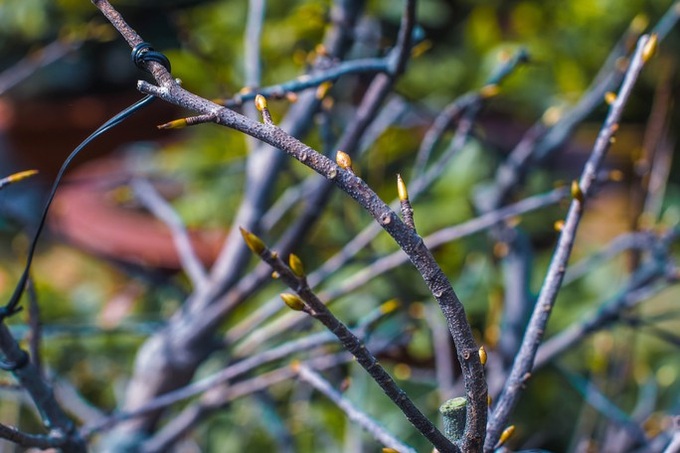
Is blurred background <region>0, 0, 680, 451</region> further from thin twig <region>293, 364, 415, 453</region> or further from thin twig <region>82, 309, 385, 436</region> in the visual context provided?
thin twig <region>293, 364, 415, 453</region>

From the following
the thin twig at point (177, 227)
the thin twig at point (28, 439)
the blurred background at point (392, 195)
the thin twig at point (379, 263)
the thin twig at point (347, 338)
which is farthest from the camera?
the blurred background at point (392, 195)

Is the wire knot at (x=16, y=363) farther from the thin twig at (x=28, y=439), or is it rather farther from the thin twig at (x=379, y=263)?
the thin twig at (x=379, y=263)

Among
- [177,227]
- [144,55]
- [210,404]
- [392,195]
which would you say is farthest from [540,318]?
[392,195]

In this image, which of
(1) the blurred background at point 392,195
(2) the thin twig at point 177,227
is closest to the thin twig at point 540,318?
(1) the blurred background at point 392,195

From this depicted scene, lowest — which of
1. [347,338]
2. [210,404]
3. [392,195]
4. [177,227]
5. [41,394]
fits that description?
[347,338]

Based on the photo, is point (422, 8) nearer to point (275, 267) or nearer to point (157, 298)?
point (157, 298)

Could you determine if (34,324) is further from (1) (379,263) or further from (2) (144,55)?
(1) (379,263)

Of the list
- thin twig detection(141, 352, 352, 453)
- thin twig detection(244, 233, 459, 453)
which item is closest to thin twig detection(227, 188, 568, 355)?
thin twig detection(141, 352, 352, 453)

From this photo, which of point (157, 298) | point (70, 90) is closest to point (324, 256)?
point (157, 298)
